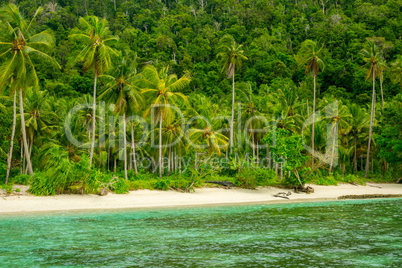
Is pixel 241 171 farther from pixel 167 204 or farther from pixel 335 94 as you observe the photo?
pixel 335 94

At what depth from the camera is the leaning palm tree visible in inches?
1086

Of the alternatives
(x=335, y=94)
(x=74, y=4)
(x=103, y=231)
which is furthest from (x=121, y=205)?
(x=74, y=4)

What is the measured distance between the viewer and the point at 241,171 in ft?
115

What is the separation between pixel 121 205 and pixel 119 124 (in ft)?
59.5

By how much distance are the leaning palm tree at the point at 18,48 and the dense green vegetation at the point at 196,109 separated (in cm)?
9

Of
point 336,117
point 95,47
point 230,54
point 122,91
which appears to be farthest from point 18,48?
point 336,117

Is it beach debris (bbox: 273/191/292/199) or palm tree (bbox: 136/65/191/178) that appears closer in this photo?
beach debris (bbox: 273/191/292/199)

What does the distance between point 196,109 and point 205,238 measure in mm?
30037

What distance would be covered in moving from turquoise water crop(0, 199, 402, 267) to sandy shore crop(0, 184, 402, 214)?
1.56 m

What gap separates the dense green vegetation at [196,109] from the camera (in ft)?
100

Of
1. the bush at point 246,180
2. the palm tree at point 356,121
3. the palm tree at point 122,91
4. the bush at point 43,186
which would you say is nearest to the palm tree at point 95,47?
the palm tree at point 122,91

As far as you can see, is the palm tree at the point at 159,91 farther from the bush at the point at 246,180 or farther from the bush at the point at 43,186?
the bush at the point at 43,186

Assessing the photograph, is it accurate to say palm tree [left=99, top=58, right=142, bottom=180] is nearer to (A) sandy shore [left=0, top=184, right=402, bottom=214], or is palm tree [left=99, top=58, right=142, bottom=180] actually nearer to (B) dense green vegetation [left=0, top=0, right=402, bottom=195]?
(B) dense green vegetation [left=0, top=0, right=402, bottom=195]

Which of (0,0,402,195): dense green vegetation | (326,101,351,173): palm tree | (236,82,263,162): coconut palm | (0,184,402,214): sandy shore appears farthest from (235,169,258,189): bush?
(326,101,351,173): palm tree
